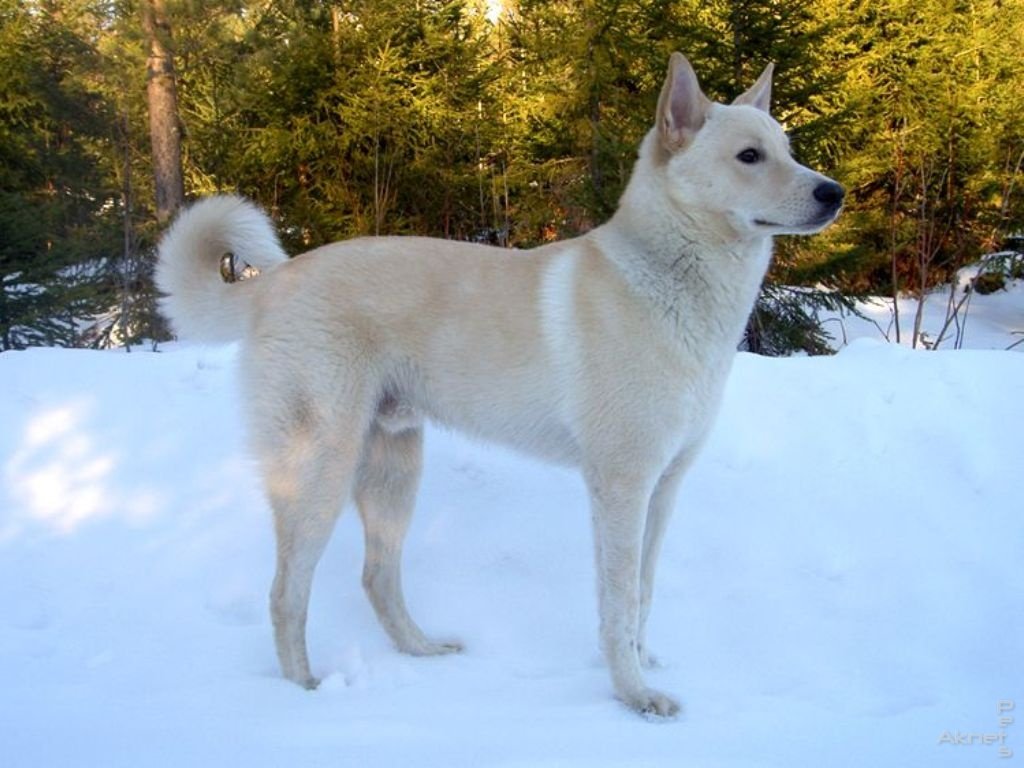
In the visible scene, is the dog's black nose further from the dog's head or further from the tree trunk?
the tree trunk

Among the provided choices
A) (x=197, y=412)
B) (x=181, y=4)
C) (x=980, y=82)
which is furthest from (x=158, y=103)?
(x=980, y=82)

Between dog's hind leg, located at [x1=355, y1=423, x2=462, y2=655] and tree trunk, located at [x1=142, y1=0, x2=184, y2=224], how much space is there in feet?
25.9

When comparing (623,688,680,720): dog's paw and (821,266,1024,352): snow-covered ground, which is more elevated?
(623,688,680,720): dog's paw

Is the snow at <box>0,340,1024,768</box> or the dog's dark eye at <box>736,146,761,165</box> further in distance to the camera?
the dog's dark eye at <box>736,146,761,165</box>

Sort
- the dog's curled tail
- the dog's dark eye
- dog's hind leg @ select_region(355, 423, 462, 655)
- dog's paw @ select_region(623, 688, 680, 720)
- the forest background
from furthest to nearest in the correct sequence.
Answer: the forest background
dog's hind leg @ select_region(355, 423, 462, 655)
the dog's curled tail
the dog's dark eye
dog's paw @ select_region(623, 688, 680, 720)

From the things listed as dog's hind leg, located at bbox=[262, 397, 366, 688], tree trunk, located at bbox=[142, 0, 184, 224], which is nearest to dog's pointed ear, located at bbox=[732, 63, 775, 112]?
dog's hind leg, located at bbox=[262, 397, 366, 688]

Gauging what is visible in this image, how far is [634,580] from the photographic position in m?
2.48

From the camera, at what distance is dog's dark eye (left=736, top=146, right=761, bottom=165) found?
249 centimetres

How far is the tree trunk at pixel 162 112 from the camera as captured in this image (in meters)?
9.64

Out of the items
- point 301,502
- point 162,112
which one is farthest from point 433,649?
point 162,112

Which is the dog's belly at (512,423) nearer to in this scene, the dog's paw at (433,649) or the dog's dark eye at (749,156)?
the dog's paw at (433,649)

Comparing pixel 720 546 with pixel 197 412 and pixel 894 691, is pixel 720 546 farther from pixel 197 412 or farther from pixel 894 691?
pixel 197 412

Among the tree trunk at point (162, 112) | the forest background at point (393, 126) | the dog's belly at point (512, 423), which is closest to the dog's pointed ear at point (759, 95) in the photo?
the dog's belly at point (512, 423)

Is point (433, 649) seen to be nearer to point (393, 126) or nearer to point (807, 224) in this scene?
point (807, 224)
